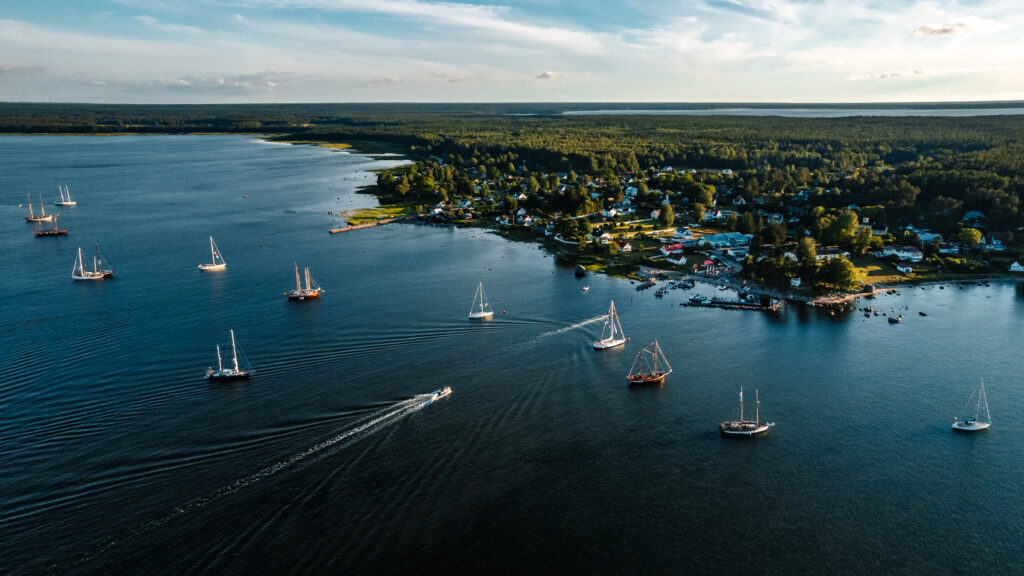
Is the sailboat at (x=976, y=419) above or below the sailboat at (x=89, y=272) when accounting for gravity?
below

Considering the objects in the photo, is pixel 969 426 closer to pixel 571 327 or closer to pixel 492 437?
pixel 571 327

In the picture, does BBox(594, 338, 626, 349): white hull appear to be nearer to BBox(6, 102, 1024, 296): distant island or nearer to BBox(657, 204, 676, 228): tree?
BBox(6, 102, 1024, 296): distant island

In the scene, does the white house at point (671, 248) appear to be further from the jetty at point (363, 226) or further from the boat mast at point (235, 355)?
the boat mast at point (235, 355)

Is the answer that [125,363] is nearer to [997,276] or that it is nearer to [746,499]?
[746,499]

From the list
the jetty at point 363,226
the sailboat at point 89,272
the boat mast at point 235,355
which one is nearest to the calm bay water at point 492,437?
the boat mast at point 235,355

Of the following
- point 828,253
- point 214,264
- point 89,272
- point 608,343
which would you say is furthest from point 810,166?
point 89,272

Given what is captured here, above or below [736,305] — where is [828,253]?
above
